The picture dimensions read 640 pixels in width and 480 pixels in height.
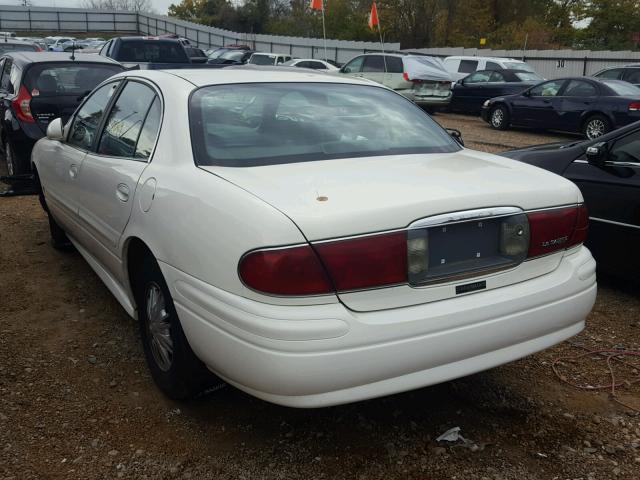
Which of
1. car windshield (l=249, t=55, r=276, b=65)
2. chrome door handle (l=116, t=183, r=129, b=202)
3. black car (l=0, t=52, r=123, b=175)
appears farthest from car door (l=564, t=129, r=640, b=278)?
car windshield (l=249, t=55, r=276, b=65)

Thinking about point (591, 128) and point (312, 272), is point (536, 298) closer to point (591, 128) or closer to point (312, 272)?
point (312, 272)

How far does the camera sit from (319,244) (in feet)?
7.76

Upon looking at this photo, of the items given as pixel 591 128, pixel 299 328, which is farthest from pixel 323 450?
pixel 591 128

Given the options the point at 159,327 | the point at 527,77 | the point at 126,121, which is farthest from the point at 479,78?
the point at 159,327

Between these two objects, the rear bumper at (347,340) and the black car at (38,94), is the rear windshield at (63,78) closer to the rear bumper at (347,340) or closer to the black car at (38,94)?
the black car at (38,94)

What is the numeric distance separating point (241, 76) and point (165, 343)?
1.52 m

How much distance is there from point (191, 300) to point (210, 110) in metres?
1.08

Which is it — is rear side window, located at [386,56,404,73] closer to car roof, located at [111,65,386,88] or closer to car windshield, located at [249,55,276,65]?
car windshield, located at [249,55,276,65]

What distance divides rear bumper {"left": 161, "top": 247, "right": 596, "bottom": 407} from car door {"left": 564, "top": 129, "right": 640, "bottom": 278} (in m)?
2.04

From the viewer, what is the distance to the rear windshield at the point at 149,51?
49.5 feet

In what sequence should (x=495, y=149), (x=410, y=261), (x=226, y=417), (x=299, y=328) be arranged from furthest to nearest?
(x=495, y=149) < (x=226, y=417) < (x=410, y=261) < (x=299, y=328)

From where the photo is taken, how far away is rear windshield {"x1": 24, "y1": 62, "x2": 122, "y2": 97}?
25.6 feet

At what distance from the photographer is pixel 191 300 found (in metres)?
2.66

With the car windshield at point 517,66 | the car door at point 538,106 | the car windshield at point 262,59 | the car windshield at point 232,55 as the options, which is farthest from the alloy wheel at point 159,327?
the car windshield at point 232,55
